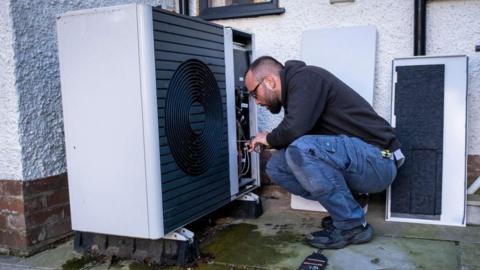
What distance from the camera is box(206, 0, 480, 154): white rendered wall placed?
3.15 m

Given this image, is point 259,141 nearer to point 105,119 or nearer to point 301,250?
point 301,250

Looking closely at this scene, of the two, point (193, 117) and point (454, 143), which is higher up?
point (193, 117)

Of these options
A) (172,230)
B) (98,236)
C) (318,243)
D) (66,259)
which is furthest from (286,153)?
(66,259)

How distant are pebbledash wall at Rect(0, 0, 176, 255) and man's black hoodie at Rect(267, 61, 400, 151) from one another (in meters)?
1.36

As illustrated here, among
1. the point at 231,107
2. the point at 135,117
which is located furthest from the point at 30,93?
the point at 231,107

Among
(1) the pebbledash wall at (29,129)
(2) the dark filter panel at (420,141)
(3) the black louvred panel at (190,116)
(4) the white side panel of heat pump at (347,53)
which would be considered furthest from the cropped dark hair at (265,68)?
(1) the pebbledash wall at (29,129)

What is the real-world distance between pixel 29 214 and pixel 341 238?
5.96 feet

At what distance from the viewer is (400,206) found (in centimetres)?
300

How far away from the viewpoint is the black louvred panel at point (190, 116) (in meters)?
2.27

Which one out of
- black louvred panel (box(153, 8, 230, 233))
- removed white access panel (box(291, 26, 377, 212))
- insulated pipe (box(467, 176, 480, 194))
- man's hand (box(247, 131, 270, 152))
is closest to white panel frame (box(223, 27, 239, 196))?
black louvred panel (box(153, 8, 230, 233))

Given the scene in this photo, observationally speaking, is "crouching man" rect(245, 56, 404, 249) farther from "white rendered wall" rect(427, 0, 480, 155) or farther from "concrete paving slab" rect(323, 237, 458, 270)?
"white rendered wall" rect(427, 0, 480, 155)

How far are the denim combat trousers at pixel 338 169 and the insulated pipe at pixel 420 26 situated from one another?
1.02 metres

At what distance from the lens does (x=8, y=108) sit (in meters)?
2.55

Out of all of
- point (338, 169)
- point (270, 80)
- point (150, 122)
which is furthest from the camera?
point (270, 80)
